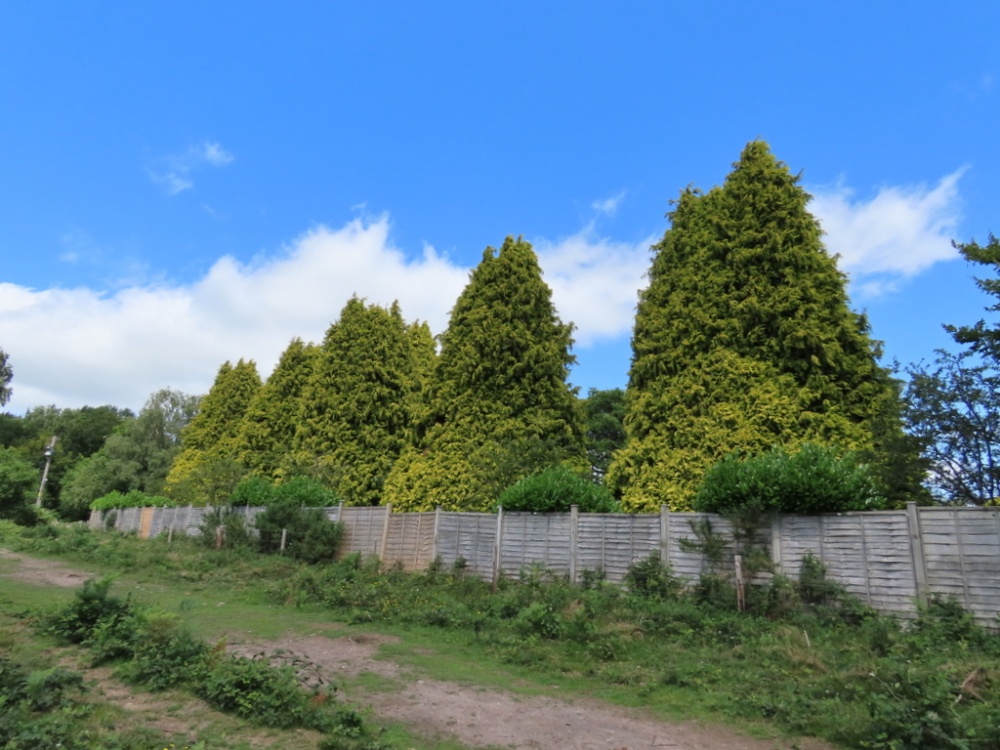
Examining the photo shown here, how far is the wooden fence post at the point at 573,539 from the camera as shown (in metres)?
12.6

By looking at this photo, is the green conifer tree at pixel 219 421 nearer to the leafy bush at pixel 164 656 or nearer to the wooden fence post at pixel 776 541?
the leafy bush at pixel 164 656

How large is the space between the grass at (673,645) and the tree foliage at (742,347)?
4.46 meters

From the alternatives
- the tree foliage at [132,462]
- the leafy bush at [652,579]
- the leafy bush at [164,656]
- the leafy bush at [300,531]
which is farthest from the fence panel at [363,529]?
the tree foliage at [132,462]

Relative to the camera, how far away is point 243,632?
9.65 metres

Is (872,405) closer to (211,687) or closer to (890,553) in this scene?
(890,553)

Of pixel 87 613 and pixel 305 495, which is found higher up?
pixel 305 495

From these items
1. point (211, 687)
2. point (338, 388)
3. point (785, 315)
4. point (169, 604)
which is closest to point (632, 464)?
point (785, 315)

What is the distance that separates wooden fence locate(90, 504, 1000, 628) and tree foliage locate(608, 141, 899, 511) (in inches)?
113

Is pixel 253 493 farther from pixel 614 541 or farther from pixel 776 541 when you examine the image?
pixel 776 541

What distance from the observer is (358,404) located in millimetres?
27547

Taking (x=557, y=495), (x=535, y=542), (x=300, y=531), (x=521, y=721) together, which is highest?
(x=557, y=495)

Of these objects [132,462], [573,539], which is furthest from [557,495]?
[132,462]

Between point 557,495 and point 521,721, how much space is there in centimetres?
763

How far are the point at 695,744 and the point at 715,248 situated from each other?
13.0 metres
